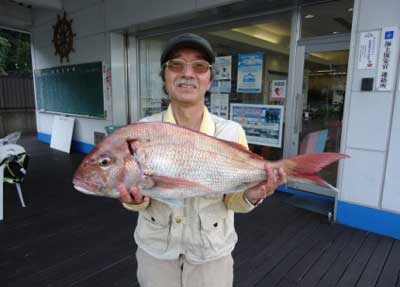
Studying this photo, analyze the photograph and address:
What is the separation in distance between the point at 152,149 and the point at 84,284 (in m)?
2.12

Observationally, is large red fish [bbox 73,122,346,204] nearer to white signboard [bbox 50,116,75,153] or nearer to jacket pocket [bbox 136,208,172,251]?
jacket pocket [bbox 136,208,172,251]

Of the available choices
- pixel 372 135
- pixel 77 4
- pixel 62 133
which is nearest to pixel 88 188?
pixel 372 135

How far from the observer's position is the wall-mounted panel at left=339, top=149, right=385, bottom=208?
3408 mm

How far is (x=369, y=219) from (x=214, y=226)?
10.3ft

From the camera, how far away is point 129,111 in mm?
7320

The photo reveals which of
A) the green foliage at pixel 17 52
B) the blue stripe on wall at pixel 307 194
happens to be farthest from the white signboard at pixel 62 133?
the green foliage at pixel 17 52

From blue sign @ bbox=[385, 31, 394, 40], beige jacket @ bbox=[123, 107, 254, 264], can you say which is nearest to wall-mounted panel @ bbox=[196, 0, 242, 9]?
blue sign @ bbox=[385, 31, 394, 40]

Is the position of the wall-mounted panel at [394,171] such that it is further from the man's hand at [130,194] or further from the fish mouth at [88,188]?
the fish mouth at [88,188]

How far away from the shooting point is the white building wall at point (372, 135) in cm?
325

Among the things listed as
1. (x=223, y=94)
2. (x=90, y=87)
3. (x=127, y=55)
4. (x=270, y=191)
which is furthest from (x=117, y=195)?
(x=90, y=87)

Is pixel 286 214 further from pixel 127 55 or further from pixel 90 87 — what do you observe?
pixel 90 87

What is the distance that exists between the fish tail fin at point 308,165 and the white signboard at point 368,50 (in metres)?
2.84

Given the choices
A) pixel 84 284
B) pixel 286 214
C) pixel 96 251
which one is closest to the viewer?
pixel 84 284

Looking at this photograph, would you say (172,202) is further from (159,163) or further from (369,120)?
(369,120)
